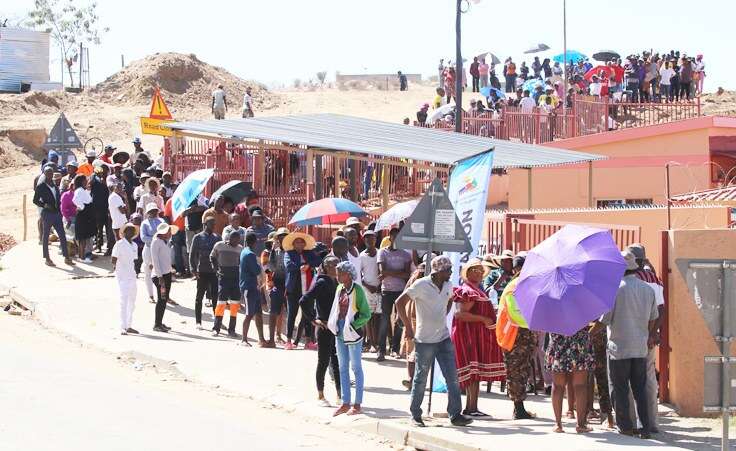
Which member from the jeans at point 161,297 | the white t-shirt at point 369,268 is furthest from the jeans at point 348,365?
the jeans at point 161,297

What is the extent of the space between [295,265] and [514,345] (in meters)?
4.82

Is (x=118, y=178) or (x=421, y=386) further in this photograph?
(x=118, y=178)

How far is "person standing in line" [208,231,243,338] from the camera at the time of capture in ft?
60.2

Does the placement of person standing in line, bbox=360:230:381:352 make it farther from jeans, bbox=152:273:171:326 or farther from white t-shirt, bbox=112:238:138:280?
white t-shirt, bbox=112:238:138:280

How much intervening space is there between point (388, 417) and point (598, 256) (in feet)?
9.74

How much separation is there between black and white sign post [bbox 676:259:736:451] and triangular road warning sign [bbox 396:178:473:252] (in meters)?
3.25

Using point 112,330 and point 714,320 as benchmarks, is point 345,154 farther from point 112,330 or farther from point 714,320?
point 714,320

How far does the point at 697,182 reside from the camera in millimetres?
27594

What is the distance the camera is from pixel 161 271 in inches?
757

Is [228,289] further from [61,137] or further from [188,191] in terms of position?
[61,137]

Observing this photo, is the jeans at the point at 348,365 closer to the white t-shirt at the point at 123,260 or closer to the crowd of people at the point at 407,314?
the crowd of people at the point at 407,314

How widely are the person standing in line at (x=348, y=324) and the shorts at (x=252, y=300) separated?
4571 mm

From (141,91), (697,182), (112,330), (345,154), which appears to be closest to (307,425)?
(112,330)

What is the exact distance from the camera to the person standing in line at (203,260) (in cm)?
1898
